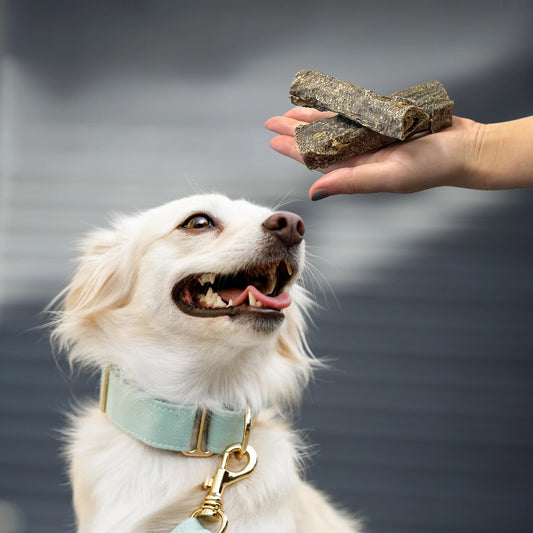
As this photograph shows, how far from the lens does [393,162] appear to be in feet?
4.08

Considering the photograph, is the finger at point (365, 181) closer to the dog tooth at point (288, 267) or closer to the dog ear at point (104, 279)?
the dog tooth at point (288, 267)

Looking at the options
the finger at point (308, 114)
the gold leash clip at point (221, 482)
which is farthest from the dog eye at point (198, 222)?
the gold leash clip at point (221, 482)

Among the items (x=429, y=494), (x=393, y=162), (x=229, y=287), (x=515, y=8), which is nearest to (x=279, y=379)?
(x=229, y=287)

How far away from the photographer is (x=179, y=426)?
1.32m

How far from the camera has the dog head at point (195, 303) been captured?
1.29 m

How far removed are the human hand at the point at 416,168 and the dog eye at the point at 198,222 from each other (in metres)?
0.35

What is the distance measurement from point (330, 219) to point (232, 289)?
6.29 feet

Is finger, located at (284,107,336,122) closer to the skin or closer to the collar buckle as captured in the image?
the skin

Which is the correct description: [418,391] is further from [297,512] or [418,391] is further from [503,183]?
[503,183]

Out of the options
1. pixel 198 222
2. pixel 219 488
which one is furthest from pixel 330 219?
pixel 219 488

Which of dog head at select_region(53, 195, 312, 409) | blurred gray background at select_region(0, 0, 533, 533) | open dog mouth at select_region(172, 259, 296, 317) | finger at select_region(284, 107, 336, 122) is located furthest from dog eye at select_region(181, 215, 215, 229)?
blurred gray background at select_region(0, 0, 533, 533)

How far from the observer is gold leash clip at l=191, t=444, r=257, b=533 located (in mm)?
1164

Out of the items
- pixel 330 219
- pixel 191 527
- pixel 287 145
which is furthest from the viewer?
pixel 330 219

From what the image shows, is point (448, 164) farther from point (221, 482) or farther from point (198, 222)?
point (221, 482)
